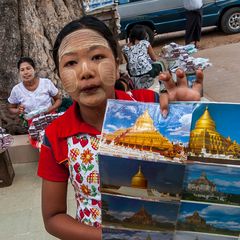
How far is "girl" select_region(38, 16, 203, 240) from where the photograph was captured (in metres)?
A: 1.23

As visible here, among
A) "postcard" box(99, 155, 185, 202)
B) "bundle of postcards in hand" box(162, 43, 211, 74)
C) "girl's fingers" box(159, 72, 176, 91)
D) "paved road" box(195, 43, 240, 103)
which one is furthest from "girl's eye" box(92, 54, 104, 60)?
"paved road" box(195, 43, 240, 103)

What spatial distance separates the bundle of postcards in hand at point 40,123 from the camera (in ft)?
13.9

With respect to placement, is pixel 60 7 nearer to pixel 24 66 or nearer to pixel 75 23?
pixel 24 66

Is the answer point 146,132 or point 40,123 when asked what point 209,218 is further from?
point 40,123

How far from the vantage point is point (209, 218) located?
973 millimetres

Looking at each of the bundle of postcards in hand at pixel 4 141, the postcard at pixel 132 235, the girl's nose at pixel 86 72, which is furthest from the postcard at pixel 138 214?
the bundle of postcards in hand at pixel 4 141

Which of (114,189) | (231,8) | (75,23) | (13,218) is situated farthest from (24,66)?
(231,8)

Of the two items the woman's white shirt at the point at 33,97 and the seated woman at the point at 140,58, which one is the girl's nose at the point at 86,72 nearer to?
the woman's white shirt at the point at 33,97

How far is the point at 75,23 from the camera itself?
4.32 feet

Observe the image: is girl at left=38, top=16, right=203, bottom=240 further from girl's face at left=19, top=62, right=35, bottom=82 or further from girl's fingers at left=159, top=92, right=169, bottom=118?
girl's face at left=19, top=62, right=35, bottom=82

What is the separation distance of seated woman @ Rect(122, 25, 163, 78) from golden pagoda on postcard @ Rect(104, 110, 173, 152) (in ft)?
15.8

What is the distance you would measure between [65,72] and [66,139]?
0.70 ft

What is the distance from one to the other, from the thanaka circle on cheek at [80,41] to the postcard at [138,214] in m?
0.48

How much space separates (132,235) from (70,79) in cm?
50
